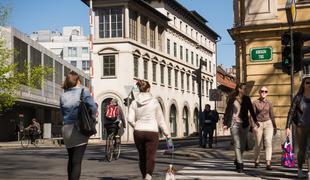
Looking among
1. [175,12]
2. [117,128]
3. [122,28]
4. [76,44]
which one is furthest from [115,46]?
[76,44]

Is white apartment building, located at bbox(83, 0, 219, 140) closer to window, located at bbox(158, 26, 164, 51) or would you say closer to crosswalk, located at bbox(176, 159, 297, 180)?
window, located at bbox(158, 26, 164, 51)

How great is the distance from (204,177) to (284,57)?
363 centimetres

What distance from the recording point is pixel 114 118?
1358cm

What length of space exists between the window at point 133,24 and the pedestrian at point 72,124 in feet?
112

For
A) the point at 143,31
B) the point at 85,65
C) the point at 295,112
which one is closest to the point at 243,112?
the point at 295,112

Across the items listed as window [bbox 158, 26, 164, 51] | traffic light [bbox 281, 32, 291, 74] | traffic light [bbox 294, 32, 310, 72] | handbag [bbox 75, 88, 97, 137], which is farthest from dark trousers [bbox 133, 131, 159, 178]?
window [bbox 158, 26, 164, 51]

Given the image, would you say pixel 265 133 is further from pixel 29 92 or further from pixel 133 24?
pixel 29 92

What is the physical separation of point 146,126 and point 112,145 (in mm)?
5741

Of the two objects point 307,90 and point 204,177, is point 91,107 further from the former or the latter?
point 307,90

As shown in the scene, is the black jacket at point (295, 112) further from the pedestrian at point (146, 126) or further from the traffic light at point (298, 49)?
the traffic light at point (298, 49)

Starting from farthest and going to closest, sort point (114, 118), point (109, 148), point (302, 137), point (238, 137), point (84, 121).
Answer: point (109, 148) → point (114, 118) → point (238, 137) → point (302, 137) → point (84, 121)

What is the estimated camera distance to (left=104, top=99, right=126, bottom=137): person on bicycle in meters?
13.5

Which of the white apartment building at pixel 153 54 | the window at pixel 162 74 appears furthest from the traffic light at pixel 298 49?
the window at pixel 162 74

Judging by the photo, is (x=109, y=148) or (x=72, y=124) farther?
(x=109, y=148)
